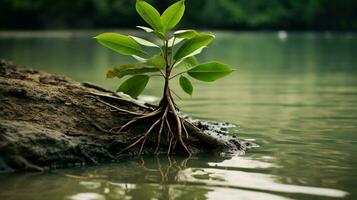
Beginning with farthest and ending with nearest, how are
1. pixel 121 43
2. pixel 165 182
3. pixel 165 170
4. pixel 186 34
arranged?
pixel 121 43
pixel 186 34
pixel 165 170
pixel 165 182

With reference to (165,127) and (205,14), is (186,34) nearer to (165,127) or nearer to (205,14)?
(165,127)

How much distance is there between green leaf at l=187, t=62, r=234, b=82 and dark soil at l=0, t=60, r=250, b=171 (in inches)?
12.5

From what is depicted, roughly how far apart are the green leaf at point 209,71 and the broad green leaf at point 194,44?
0.37ft

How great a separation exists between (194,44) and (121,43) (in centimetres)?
43

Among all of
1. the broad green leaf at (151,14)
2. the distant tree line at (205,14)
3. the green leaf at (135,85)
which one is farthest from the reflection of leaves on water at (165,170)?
the distant tree line at (205,14)

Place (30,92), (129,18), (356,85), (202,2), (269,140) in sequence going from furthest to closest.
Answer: (202,2) → (129,18) → (356,85) → (269,140) → (30,92)

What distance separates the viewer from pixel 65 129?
3477 millimetres

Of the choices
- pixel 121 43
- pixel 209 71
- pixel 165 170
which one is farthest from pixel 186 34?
pixel 165 170

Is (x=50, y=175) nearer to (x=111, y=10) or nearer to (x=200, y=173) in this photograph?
(x=200, y=173)

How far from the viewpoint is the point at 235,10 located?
85.0m

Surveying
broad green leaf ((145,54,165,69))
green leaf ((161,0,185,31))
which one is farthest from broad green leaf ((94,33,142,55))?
green leaf ((161,0,185,31))

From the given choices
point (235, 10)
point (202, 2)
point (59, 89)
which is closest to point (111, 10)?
point (202, 2)

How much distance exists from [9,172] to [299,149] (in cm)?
172

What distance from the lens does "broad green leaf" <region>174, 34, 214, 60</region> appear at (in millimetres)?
3734
